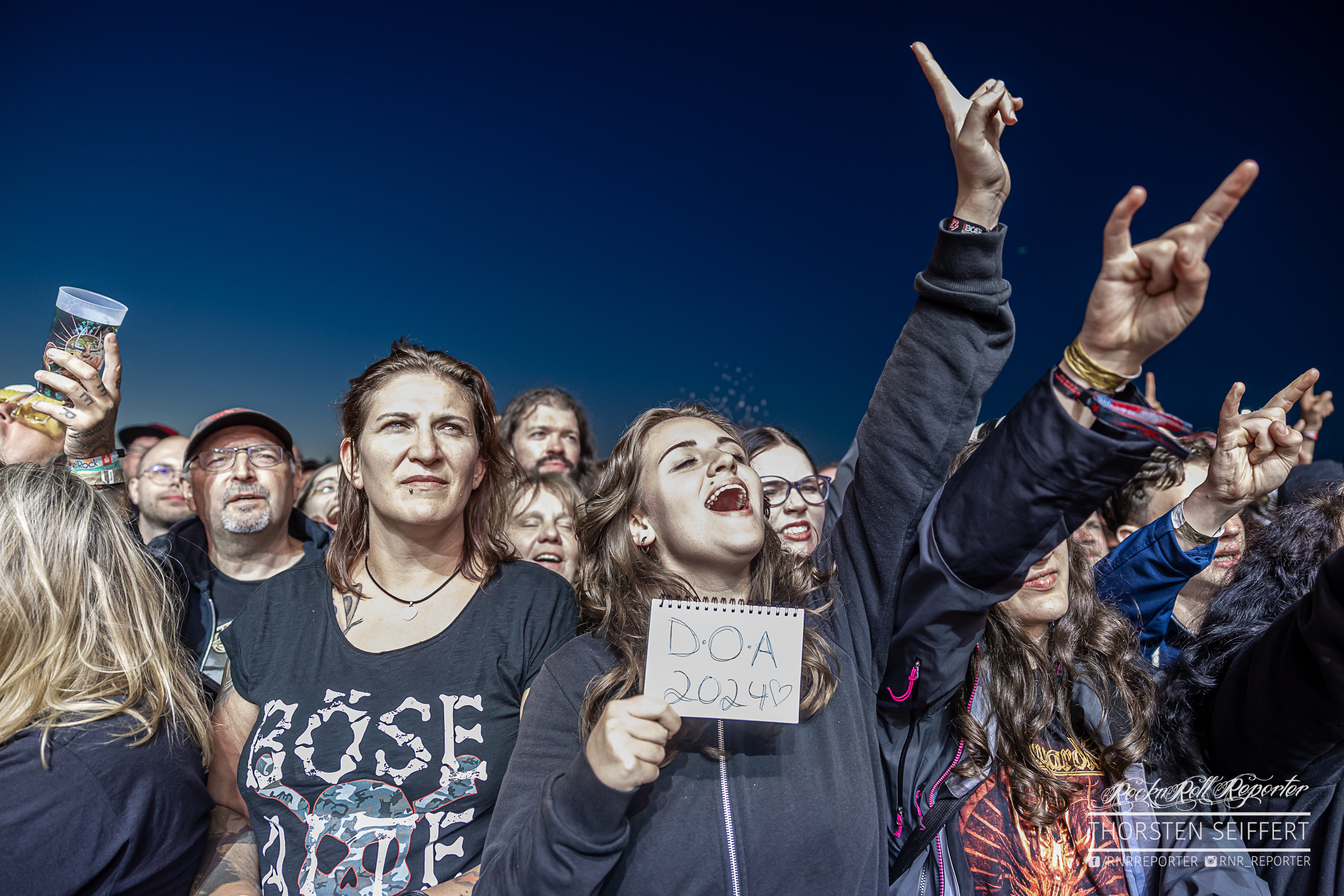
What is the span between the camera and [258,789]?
203cm

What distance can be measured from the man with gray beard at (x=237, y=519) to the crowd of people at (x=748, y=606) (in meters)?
0.74

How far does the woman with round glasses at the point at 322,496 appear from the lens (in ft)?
15.7

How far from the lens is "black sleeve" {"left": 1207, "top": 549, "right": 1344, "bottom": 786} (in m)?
1.72

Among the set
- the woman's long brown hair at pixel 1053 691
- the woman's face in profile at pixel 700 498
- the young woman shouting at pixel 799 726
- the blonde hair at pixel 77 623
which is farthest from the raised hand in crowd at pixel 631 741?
the blonde hair at pixel 77 623

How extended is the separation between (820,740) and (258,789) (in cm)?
144

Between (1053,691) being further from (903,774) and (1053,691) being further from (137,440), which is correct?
(137,440)

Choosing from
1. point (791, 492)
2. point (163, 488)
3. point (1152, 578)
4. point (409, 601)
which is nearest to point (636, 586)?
point (409, 601)

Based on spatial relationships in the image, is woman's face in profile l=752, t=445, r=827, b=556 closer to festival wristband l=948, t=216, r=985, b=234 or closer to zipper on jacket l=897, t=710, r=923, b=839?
zipper on jacket l=897, t=710, r=923, b=839

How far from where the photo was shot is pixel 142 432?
256 inches

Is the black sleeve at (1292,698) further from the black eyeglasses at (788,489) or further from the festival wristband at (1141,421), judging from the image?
the black eyeglasses at (788,489)

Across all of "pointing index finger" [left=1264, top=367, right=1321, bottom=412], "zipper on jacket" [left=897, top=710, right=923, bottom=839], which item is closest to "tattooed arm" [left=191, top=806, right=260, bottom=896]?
"zipper on jacket" [left=897, top=710, right=923, bottom=839]

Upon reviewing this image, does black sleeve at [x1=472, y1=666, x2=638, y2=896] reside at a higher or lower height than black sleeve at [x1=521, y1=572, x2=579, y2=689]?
lower

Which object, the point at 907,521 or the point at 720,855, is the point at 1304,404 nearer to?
the point at 907,521

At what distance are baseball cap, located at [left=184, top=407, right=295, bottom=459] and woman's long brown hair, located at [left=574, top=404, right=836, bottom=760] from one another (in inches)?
90.6
